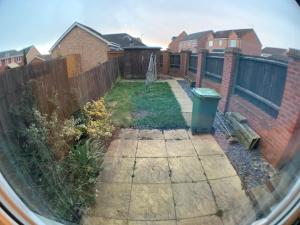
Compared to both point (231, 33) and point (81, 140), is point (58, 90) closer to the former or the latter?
point (81, 140)

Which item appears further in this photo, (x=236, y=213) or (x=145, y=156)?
(x=145, y=156)

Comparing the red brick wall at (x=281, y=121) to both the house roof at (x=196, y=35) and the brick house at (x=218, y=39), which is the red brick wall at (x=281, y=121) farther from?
the house roof at (x=196, y=35)

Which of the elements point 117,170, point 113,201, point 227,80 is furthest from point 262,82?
point 113,201

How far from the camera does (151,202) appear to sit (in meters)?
1.57

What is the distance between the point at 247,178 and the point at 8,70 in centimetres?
185

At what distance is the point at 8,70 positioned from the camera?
42.2 inches

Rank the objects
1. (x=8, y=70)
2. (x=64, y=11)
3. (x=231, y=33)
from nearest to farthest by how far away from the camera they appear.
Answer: (x=64, y=11) → (x=8, y=70) → (x=231, y=33)

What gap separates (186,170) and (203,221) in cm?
44

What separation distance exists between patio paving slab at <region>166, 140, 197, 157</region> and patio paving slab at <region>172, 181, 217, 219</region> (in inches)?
12.6

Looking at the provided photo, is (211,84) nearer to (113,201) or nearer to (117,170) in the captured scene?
(117,170)

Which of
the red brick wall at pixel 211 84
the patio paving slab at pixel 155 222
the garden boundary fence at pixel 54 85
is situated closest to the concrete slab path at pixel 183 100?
the red brick wall at pixel 211 84

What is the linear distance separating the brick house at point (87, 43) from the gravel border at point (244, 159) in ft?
4.38

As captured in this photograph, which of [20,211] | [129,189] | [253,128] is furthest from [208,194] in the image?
[20,211]

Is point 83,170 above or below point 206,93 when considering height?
below
